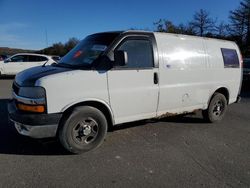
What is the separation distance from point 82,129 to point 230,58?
4328 millimetres

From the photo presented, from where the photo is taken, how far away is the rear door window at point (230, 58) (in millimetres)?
6340

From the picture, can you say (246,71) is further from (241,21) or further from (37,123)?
(241,21)

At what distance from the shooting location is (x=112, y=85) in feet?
14.4

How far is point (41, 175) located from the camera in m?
3.50

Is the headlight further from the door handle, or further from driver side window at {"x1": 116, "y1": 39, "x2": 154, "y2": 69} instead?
the door handle

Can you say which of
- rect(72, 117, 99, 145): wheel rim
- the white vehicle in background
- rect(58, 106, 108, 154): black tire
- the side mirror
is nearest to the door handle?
the side mirror

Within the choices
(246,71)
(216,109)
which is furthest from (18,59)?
(216,109)

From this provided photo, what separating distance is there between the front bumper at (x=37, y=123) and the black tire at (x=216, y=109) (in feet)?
12.4

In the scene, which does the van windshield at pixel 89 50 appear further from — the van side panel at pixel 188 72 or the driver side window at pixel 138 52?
the van side panel at pixel 188 72

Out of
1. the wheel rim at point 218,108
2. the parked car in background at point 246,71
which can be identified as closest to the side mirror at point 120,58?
the wheel rim at point 218,108

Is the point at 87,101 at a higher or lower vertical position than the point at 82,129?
higher

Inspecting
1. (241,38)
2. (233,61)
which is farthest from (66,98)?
(241,38)

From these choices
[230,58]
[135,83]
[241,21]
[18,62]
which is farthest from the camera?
[241,21]

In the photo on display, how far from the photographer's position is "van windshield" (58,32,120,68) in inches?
176
